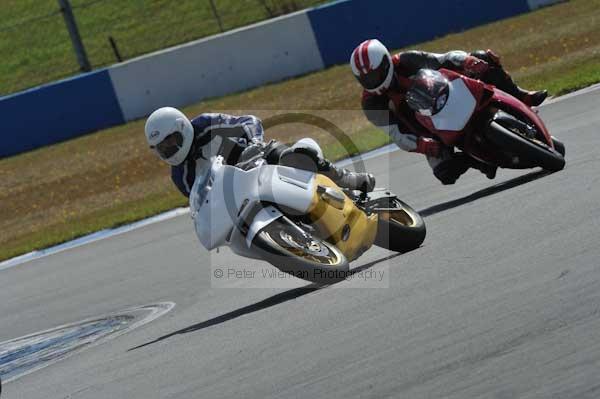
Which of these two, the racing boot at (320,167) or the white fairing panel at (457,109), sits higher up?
the racing boot at (320,167)

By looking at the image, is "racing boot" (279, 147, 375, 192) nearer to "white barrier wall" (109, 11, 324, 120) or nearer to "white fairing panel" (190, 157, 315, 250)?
"white fairing panel" (190, 157, 315, 250)

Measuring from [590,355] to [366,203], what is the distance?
3.67m

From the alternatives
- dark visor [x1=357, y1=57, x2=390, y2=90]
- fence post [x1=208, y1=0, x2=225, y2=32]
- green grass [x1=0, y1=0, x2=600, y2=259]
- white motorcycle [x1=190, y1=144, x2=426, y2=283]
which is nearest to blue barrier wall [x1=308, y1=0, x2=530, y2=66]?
green grass [x1=0, y1=0, x2=600, y2=259]

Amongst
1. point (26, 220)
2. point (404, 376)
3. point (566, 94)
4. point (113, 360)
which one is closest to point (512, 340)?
point (404, 376)

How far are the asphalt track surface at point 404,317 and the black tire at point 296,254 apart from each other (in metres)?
0.14

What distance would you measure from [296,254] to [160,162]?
38.9ft

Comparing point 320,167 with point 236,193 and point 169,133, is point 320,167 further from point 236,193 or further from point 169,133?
point 169,133

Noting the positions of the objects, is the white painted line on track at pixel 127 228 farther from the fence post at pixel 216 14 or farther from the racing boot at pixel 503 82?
the fence post at pixel 216 14

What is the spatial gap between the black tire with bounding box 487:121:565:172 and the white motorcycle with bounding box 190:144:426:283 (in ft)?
5.48

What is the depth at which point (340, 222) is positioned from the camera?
7754mm

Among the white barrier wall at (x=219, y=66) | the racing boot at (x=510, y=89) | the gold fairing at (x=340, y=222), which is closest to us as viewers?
the gold fairing at (x=340, y=222)

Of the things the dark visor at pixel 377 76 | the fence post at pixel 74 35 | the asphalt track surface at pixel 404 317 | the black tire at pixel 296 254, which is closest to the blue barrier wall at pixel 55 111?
the fence post at pixel 74 35

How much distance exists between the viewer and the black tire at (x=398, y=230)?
819cm

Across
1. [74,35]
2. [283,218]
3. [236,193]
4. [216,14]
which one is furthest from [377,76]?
[216,14]
